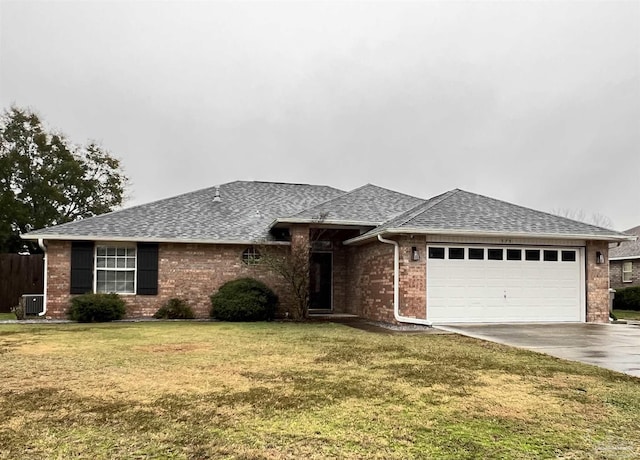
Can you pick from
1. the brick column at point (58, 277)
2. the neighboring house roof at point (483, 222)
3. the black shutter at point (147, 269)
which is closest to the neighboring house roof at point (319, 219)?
the neighboring house roof at point (483, 222)

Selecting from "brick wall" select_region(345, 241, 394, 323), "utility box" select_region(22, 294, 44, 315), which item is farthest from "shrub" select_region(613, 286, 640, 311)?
"utility box" select_region(22, 294, 44, 315)

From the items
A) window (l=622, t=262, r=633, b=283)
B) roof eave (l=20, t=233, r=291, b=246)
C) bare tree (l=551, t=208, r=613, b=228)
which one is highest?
bare tree (l=551, t=208, r=613, b=228)

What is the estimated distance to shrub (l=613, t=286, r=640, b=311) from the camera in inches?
903

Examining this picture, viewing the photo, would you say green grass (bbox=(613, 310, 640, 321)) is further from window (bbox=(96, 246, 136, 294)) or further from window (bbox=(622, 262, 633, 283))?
window (bbox=(96, 246, 136, 294))

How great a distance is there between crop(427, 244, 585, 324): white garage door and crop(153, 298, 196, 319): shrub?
24.4 ft

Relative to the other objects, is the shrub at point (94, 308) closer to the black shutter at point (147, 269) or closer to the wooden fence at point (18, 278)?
the black shutter at point (147, 269)

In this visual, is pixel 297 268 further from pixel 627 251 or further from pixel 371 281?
pixel 627 251

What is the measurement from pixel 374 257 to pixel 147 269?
707 cm

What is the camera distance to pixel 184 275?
16.2 metres

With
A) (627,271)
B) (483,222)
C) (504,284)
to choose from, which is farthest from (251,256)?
(627,271)

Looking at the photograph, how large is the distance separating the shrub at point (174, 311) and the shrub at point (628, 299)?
19.6 m

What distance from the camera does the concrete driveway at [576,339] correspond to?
8.37 meters

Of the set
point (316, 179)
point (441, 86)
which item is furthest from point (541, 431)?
point (316, 179)

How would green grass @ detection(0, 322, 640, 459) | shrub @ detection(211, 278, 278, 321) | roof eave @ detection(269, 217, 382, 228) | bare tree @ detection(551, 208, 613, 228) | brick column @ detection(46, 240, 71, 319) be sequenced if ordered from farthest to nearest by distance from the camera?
bare tree @ detection(551, 208, 613, 228)
brick column @ detection(46, 240, 71, 319)
roof eave @ detection(269, 217, 382, 228)
shrub @ detection(211, 278, 278, 321)
green grass @ detection(0, 322, 640, 459)
